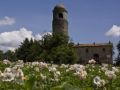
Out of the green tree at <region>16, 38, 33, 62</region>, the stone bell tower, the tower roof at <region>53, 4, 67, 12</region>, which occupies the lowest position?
the green tree at <region>16, 38, 33, 62</region>

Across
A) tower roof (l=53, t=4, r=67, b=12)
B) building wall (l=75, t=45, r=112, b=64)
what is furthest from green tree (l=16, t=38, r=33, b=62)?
building wall (l=75, t=45, r=112, b=64)

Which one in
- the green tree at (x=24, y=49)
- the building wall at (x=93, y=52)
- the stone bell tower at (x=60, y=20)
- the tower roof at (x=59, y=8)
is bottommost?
the green tree at (x=24, y=49)

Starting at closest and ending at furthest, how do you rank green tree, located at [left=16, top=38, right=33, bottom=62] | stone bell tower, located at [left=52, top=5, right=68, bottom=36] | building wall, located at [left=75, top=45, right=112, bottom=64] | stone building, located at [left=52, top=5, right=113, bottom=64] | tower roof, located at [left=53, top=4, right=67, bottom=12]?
green tree, located at [left=16, top=38, right=33, bottom=62]
stone bell tower, located at [left=52, top=5, right=68, bottom=36]
stone building, located at [left=52, top=5, right=113, bottom=64]
tower roof, located at [left=53, top=4, right=67, bottom=12]
building wall, located at [left=75, top=45, right=112, bottom=64]

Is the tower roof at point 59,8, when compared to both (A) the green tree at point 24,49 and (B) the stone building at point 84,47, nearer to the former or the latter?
(B) the stone building at point 84,47

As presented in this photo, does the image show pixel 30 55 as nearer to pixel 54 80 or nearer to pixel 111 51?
pixel 111 51

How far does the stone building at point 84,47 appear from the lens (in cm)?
12181

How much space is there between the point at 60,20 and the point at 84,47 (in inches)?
782

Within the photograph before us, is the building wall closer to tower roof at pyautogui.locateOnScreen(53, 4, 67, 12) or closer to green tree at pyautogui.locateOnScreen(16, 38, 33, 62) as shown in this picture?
tower roof at pyautogui.locateOnScreen(53, 4, 67, 12)

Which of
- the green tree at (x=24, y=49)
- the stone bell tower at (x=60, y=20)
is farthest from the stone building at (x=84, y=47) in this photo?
the green tree at (x=24, y=49)

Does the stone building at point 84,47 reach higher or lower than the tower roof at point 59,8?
lower

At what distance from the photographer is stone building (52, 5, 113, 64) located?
12181 cm

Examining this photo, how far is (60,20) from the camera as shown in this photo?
401ft

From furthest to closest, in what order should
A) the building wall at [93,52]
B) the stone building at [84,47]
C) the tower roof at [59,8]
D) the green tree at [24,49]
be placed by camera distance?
the building wall at [93,52] < the tower roof at [59,8] < the stone building at [84,47] < the green tree at [24,49]

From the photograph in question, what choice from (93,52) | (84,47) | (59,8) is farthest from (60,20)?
(84,47)
